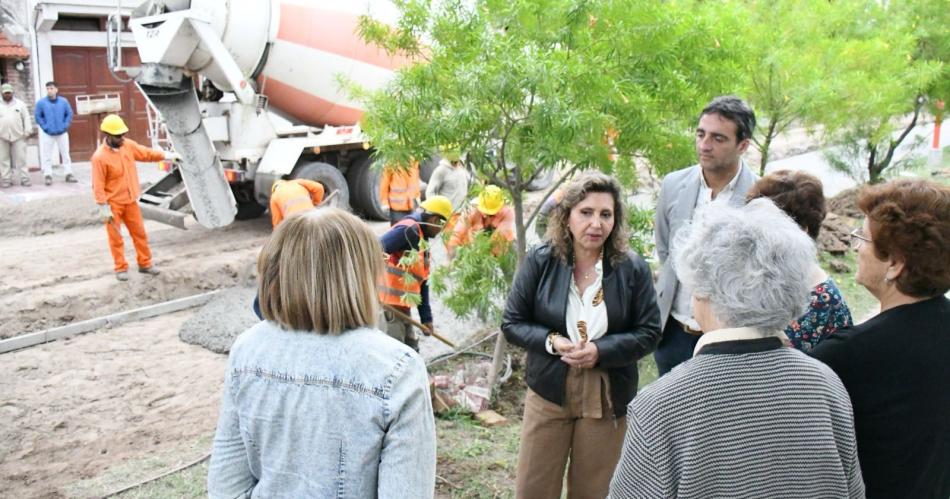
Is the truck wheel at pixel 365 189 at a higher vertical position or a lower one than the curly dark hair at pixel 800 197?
lower

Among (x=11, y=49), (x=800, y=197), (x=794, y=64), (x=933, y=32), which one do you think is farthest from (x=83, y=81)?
(x=800, y=197)

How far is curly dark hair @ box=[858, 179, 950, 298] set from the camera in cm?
223

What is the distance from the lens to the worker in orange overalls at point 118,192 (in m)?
8.55

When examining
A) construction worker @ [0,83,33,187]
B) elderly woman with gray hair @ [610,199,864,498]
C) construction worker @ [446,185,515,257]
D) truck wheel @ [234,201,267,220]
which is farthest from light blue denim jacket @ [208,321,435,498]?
construction worker @ [0,83,33,187]

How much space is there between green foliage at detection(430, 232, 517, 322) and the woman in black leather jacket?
128 cm

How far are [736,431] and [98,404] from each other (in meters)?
5.13

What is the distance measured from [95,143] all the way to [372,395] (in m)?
17.1

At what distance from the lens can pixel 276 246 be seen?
1957mm

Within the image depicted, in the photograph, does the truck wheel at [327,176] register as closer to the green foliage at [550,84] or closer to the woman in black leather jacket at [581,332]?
the green foliage at [550,84]

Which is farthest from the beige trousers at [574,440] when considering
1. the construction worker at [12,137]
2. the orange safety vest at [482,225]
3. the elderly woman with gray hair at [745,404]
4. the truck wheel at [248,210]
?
the construction worker at [12,137]

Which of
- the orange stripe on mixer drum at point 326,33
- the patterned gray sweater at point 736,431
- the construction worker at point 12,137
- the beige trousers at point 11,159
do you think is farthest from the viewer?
the beige trousers at point 11,159

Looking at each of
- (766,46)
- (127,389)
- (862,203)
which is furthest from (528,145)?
(766,46)

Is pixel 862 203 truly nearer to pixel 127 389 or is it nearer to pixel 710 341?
pixel 710 341

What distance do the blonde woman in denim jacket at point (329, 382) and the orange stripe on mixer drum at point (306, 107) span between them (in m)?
8.95
